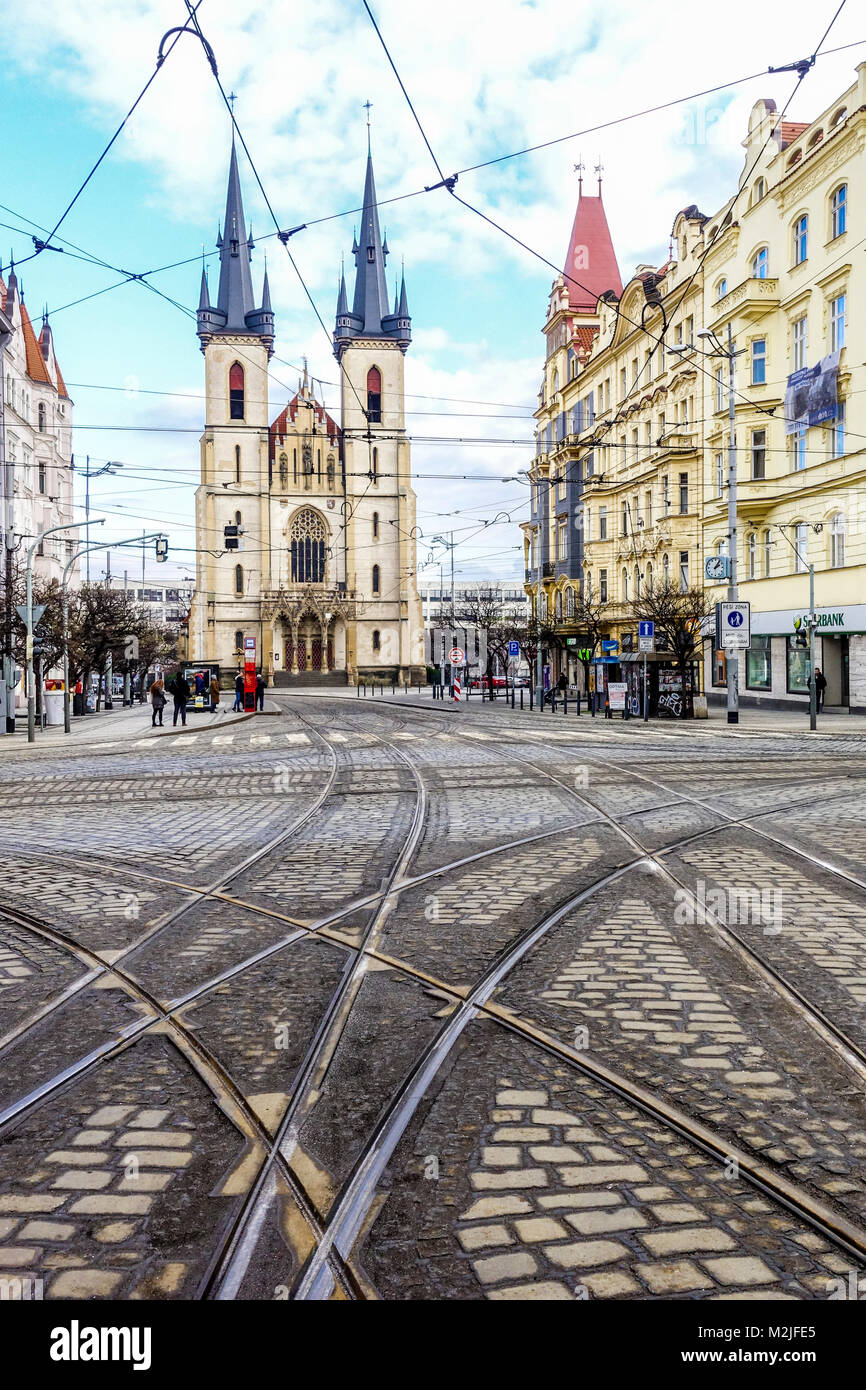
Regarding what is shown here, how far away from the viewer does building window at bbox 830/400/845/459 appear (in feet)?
108

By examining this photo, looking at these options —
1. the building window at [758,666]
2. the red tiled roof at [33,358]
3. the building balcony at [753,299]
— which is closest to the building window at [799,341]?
the building balcony at [753,299]

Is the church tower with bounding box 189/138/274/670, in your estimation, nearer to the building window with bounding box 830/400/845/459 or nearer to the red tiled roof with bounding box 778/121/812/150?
the red tiled roof with bounding box 778/121/812/150

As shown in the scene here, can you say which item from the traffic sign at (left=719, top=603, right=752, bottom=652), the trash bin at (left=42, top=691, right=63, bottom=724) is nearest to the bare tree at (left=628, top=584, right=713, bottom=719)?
the traffic sign at (left=719, top=603, right=752, bottom=652)

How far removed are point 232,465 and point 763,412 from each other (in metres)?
60.6

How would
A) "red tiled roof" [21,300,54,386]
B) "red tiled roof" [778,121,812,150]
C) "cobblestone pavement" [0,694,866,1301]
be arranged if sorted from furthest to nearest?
"red tiled roof" [21,300,54,386]
"red tiled roof" [778,121,812,150]
"cobblestone pavement" [0,694,866,1301]

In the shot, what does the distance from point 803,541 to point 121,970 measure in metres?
33.7

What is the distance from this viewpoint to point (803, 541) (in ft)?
118

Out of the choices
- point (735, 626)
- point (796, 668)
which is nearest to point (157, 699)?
point (735, 626)

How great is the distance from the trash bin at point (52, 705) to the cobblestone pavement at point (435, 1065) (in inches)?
949

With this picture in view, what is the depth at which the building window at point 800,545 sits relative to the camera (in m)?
35.6

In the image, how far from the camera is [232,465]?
296ft

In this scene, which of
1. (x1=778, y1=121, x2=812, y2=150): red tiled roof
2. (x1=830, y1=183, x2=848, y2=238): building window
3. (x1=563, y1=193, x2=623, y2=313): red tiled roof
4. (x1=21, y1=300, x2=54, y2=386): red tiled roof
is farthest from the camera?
(x1=563, y1=193, x2=623, y2=313): red tiled roof

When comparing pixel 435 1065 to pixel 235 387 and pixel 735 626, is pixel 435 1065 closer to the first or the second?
pixel 735 626

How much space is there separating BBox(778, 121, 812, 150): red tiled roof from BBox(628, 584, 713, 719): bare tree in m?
15.5
